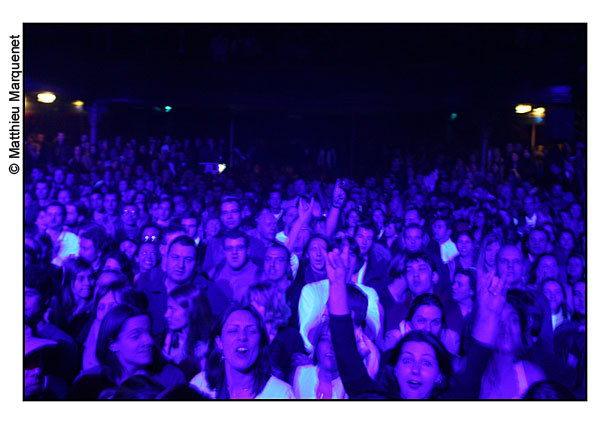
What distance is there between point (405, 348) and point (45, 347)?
172 centimetres

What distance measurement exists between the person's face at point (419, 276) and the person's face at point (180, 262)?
3.43ft

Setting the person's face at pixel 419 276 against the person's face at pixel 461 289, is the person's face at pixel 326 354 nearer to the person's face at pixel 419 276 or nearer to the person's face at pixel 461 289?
the person's face at pixel 419 276

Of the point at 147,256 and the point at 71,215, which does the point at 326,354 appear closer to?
the point at 147,256

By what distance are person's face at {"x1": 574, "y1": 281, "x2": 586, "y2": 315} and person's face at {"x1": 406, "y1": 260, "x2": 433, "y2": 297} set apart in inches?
27.5

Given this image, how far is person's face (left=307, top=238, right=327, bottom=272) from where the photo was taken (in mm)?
3238

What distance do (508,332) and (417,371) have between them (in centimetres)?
48

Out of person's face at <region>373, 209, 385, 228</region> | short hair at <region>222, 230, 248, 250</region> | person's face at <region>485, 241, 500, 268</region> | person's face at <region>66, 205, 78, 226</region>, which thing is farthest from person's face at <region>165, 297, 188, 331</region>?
person's face at <region>485, 241, 500, 268</region>

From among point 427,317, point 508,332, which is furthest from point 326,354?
point 508,332

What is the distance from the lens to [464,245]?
327 cm

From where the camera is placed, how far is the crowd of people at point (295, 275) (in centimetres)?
321

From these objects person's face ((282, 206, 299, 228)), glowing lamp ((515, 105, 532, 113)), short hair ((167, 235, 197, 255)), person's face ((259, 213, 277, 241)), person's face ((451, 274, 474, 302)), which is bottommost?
person's face ((451, 274, 474, 302))

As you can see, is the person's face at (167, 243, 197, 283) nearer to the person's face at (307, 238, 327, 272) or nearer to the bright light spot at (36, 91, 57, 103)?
the person's face at (307, 238, 327, 272)

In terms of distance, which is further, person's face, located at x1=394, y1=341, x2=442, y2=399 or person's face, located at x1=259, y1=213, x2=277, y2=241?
person's face, located at x1=259, y1=213, x2=277, y2=241

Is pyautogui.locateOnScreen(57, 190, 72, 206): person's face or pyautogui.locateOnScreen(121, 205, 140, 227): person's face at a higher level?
pyautogui.locateOnScreen(57, 190, 72, 206): person's face
